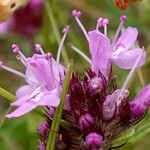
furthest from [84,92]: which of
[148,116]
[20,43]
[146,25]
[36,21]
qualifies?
[20,43]

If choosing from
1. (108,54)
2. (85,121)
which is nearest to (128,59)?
(108,54)

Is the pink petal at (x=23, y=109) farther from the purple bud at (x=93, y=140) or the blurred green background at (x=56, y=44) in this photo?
the blurred green background at (x=56, y=44)

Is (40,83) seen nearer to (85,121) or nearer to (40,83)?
(40,83)

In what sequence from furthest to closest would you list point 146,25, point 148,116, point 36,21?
point 36,21 < point 146,25 < point 148,116

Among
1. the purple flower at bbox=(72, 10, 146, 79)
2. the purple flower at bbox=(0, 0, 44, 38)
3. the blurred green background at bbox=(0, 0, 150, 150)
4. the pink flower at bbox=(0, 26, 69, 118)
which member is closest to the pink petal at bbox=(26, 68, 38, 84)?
the pink flower at bbox=(0, 26, 69, 118)

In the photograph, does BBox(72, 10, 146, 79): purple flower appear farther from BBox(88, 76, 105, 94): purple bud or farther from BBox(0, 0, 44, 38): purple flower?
BBox(0, 0, 44, 38): purple flower

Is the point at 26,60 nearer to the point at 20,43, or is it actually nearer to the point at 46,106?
the point at 46,106

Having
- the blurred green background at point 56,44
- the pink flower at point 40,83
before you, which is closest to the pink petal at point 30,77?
the pink flower at point 40,83
